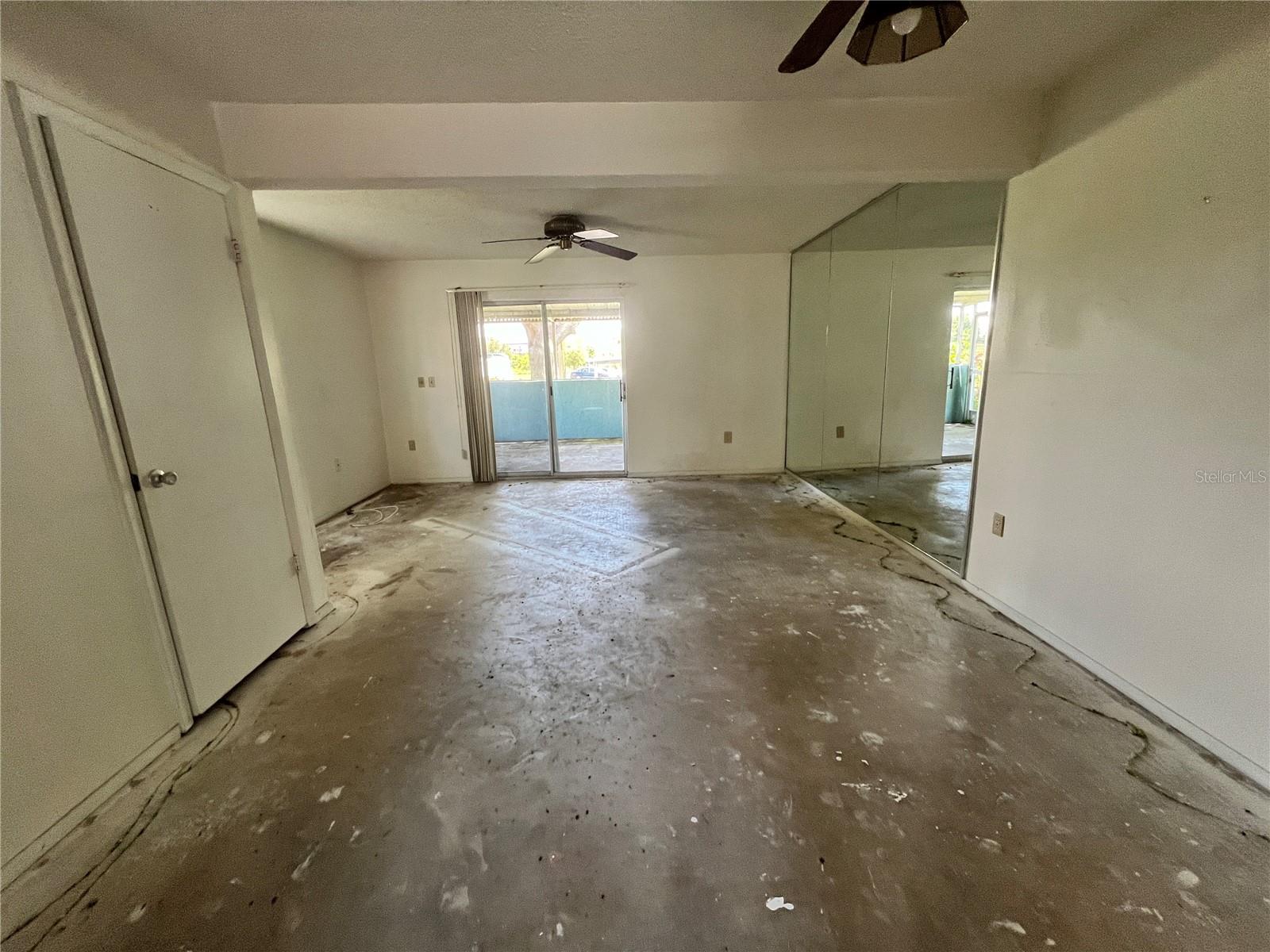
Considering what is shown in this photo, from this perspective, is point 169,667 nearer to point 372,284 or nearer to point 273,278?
point 273,278

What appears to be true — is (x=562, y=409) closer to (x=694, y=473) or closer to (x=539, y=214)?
(x=694, y=473)

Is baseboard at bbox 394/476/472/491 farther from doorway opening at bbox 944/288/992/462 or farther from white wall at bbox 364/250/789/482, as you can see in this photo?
doorway opening at bbox 944/288/992/462

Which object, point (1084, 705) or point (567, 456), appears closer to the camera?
point (1084, 705)

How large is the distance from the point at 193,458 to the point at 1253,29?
3.60 meters

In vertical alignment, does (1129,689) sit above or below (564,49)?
below

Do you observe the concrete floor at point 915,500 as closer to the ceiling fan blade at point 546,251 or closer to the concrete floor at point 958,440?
the concrete floor at point 958,440

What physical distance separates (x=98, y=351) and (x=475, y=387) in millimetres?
3722

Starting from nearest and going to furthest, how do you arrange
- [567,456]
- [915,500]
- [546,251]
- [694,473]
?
[546,251], [915,500], [694,473], [567,456]

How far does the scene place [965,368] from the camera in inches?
138

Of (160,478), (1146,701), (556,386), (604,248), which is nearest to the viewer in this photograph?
(160,478)

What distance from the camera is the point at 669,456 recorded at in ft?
17.8

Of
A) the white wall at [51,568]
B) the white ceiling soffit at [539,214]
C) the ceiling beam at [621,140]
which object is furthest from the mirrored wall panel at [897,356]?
the white wall at [51,568]

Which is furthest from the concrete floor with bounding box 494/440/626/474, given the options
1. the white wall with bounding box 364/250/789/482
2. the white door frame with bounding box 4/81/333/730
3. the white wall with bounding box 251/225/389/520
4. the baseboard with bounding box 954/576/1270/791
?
the baseboard with bounding box 954/576/1270/791

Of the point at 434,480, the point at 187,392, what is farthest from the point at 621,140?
the point at 434,480
